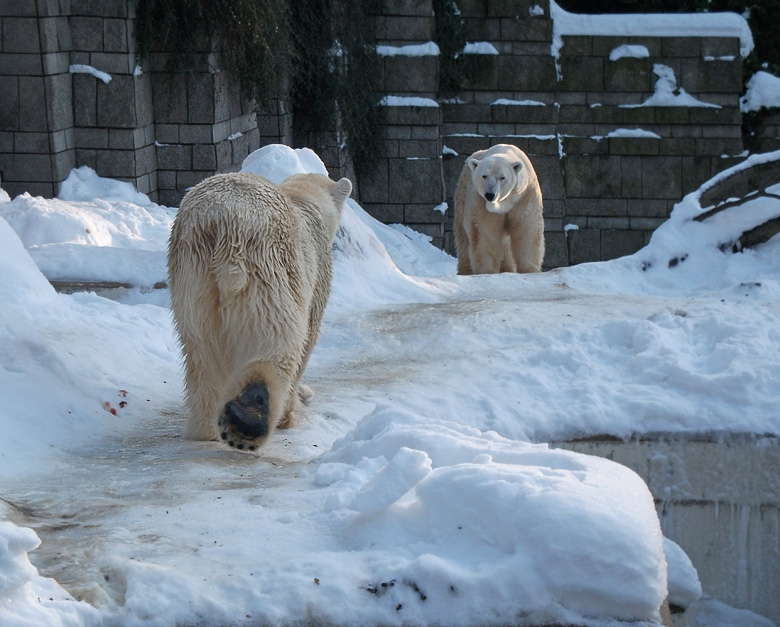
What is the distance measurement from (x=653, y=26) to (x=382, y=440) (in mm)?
A: 10686

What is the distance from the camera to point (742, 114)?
41.2ft

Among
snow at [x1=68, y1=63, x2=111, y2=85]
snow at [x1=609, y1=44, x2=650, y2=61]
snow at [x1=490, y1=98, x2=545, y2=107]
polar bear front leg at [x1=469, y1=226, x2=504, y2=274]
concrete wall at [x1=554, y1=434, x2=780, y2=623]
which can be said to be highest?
snow at [x1=609, y1=44, x2=650, y2=61]

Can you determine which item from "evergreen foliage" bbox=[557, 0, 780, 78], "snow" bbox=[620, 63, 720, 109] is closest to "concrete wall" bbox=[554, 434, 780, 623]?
"snow" bbox=[620, 63, 720, 109]

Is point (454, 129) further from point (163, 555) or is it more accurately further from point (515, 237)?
point (163, 555)

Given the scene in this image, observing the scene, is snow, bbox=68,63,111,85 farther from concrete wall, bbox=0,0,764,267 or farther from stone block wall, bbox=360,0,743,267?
stone block wall, bbox=360,0,743,267

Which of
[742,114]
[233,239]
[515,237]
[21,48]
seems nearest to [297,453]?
[233,239]

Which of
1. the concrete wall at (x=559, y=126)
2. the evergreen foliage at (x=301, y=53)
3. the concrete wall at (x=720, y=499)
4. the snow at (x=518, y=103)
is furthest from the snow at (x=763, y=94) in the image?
the concrete wall at (x=720, y=499)

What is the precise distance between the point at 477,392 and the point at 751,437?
3.81 feet

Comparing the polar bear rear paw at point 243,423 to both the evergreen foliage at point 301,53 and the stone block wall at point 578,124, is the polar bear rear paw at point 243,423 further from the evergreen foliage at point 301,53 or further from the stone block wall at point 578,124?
the stone block wall at point 578,124

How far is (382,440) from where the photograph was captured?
8.89 ft

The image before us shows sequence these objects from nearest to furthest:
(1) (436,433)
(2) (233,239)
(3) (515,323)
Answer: (1) (436,433) < (2) (233,239) < (3) (515,323)

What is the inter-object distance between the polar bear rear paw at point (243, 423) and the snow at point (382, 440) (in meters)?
0.09

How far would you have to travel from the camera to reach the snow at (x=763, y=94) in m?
12.4

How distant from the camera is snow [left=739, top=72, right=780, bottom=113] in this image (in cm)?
1239
